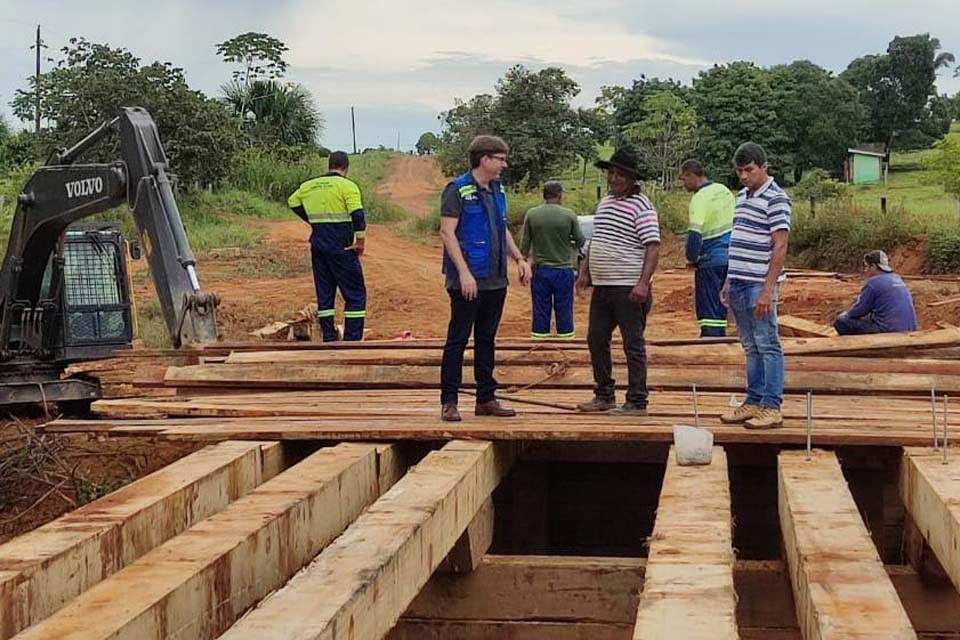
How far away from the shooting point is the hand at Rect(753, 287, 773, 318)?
5.71m

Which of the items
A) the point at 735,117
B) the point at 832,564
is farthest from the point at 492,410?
the point at 735,117

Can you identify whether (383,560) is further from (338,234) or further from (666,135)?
(666,135)

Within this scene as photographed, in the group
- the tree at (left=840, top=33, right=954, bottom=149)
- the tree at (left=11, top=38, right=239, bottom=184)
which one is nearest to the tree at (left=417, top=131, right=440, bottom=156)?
the tree at (left=840, top=33, right=954, bottom=149)

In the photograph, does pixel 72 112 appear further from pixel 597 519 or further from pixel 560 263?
pixel 597 519

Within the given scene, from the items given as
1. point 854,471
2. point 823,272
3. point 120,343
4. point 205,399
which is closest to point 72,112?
point 823,272

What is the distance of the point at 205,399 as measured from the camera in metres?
6.79

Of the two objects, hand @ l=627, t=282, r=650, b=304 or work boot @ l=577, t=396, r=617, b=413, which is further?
work boot @ l=577, t=396, r=617, b=413

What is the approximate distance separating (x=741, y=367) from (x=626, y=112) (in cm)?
4414

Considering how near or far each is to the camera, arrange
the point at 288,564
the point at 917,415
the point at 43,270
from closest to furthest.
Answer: the point at 288,564 → the point at 917,415 → the point at 43,270

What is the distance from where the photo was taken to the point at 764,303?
5723mm

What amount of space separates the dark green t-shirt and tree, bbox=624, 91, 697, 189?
28120 millimetres

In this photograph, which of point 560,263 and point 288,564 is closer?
point 288,564

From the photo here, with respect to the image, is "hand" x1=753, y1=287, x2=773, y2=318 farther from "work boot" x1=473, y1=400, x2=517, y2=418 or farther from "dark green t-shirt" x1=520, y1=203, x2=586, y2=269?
"dark green t-shirt" x1=520, y1=203, x2=586, y2=269

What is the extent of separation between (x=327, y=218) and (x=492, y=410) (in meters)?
3.86
